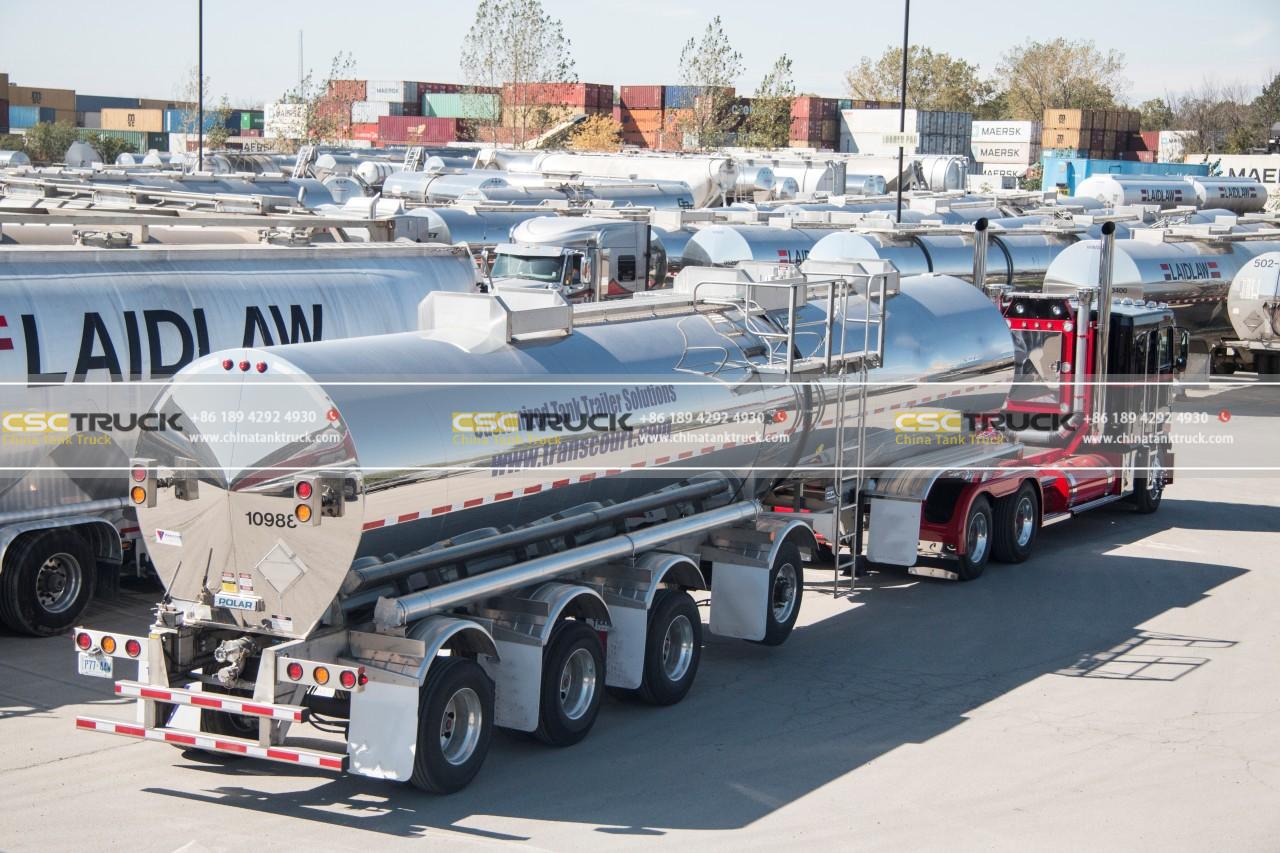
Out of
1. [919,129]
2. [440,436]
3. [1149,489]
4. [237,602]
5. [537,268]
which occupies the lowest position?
[1149,489]

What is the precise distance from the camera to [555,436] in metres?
10.8

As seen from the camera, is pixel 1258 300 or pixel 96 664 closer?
pixel 96 664

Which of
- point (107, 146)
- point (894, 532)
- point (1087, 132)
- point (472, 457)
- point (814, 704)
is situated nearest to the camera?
point (472, 457)

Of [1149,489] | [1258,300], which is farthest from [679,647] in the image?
[1258,300]

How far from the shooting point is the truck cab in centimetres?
2670

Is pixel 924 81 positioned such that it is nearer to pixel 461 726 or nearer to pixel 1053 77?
pixel 1053 77

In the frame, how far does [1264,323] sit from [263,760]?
25.2 meters

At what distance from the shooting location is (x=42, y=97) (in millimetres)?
126188

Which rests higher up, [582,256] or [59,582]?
[582,256]

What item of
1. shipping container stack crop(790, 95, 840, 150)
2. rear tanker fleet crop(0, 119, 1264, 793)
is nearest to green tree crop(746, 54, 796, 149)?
shipping container stack crop(790, 95, 840, 150)

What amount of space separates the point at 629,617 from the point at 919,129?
3334 inches

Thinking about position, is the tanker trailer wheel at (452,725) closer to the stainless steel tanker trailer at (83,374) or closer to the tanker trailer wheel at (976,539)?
the stainless steel tanker trailer at (83,374)

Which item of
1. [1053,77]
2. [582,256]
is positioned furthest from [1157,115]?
[582,256]

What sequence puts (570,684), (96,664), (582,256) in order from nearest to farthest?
(96,664)
(570,684)
(582,256)
